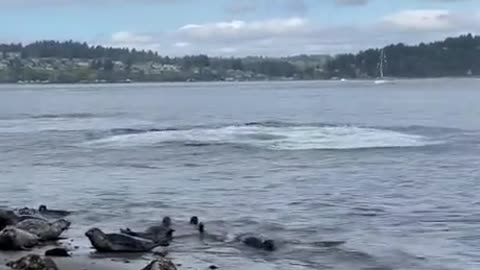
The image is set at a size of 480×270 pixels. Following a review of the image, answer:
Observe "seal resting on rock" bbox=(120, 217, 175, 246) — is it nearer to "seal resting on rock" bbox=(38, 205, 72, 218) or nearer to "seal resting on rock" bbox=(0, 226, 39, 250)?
"seal resting on rock" bbox=(0, 226, 39, 250)

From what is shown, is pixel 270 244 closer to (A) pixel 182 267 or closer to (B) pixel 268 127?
(A) pixel 182 267

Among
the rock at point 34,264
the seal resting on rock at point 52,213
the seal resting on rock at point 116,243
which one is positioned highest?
the rock at point 34,264

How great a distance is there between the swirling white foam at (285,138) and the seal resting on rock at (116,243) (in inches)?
1026

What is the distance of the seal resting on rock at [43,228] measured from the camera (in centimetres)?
2030

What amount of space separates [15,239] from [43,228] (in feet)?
5.88

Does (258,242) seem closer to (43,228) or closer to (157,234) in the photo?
(157,234)

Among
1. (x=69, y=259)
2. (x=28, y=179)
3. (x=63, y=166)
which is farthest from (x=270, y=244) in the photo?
(x=63, y=166)

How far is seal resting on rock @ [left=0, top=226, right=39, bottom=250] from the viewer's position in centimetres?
1870

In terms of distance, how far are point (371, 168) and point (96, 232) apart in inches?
711

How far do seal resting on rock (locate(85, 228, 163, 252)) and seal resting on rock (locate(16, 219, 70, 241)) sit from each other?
4.37 ft

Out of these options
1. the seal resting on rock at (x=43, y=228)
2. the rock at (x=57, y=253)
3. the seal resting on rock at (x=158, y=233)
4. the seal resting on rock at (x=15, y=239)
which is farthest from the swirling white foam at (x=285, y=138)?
the rock at (x=57, y=253)

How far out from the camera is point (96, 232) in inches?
763

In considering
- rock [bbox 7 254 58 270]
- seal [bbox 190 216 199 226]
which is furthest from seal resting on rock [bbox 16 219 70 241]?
rock [bbox 7 254 58 270]

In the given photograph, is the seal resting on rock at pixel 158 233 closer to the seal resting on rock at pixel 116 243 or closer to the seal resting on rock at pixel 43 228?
the seal resting on rock at pixel 116 243
